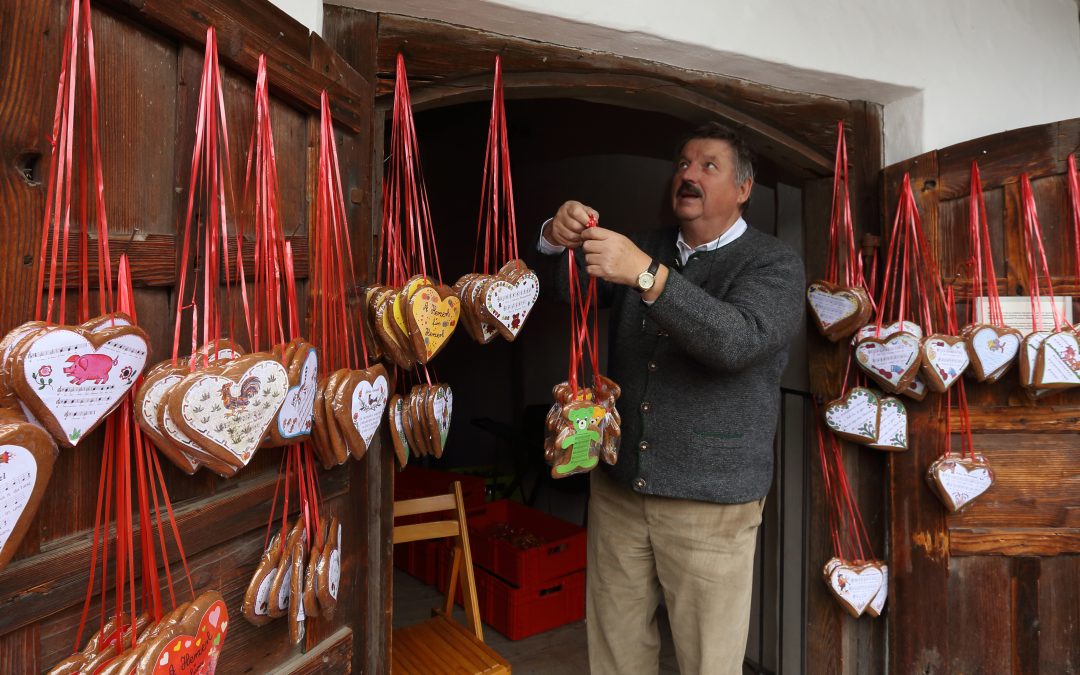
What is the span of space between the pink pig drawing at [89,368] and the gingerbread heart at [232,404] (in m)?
0.08

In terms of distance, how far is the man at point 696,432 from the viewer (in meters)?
1.54

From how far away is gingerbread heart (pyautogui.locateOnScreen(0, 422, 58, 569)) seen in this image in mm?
615

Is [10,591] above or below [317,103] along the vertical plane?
below

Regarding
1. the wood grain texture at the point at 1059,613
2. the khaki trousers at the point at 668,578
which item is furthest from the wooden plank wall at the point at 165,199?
the wood grain texture at the point at 1059,613

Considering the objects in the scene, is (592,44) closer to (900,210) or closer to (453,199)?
(900,210)

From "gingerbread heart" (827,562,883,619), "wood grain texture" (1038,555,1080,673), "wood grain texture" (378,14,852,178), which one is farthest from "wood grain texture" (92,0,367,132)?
"wood grain texture" (1038,555,1080,673)

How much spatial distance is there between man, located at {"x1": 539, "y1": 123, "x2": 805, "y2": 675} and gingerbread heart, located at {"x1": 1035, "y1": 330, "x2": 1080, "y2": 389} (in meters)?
0.71

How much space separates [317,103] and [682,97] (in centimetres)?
103

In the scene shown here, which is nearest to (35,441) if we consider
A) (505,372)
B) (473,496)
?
(473,496)

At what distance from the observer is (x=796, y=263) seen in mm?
1625

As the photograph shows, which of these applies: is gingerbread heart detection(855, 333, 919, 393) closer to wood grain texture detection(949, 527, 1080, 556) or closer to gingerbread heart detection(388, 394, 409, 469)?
wood grain texture detection(949, 527, 1080, 556)

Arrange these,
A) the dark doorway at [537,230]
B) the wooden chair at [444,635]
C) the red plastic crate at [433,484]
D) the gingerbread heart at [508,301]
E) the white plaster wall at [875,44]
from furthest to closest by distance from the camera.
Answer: the red plastic crate at [433,484]
the dark doorway at [537,230]
the wooden chair at [444,635]
the white plaster wall at [875,44]
the gingerbread heart at [508,301]

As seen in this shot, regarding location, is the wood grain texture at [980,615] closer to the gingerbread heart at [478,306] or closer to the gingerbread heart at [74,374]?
the gingerbread heart at [478,306]

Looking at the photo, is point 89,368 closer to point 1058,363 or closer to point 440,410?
point 440,410
